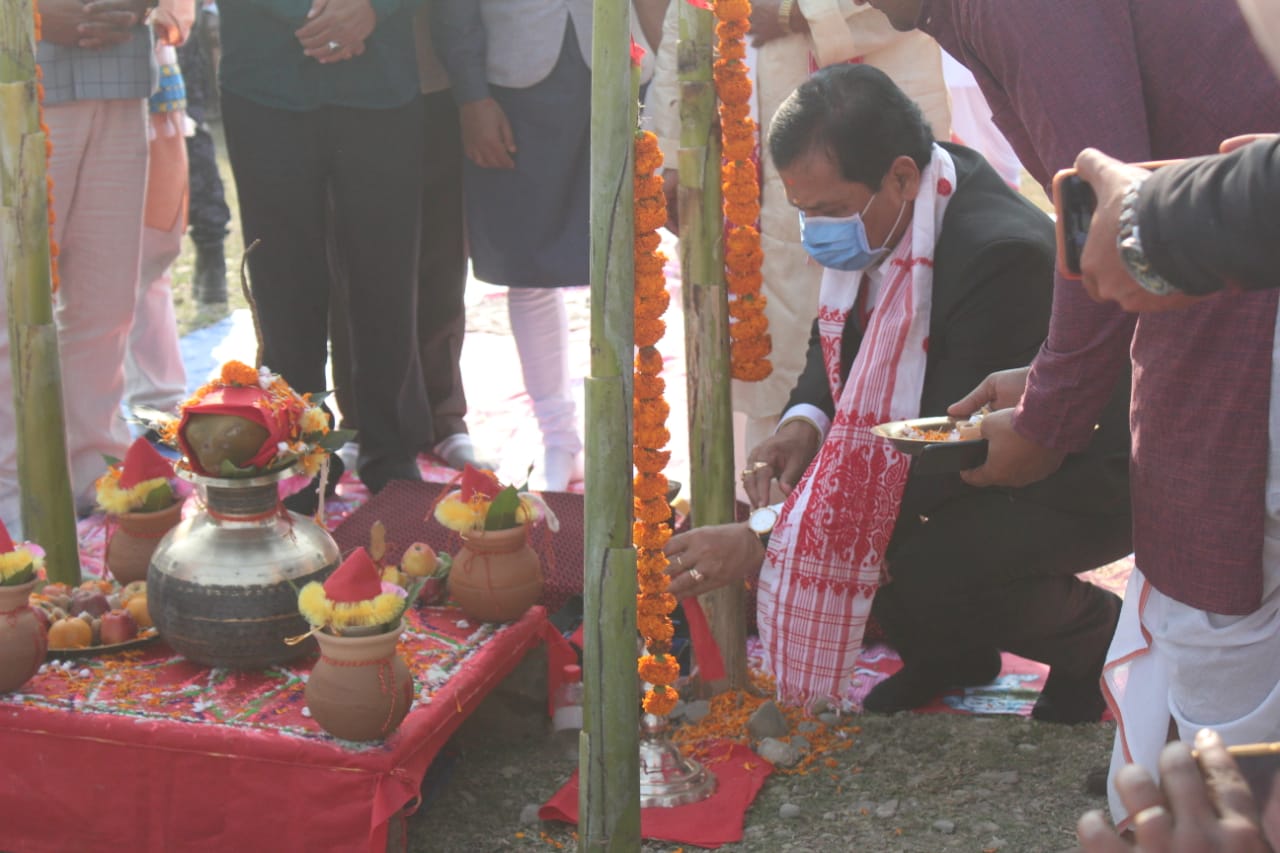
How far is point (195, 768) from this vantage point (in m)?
2.68

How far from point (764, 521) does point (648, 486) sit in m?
0.46

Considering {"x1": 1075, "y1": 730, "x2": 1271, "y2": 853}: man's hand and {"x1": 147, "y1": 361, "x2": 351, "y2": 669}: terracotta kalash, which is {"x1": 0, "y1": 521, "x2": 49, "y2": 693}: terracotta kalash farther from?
{"x1": 1075, "y1": 730, "x2": 1271, "y2": 853}: man's hand

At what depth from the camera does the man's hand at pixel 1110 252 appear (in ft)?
5.68

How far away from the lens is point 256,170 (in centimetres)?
438

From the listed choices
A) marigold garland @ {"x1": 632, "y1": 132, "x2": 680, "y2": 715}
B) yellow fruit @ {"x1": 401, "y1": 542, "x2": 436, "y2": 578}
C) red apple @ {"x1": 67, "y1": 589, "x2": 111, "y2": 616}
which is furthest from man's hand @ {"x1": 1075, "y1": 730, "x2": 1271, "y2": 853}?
red apple @ {"x1": 67, "y1": 589, "x2": 111, "y2": 616}

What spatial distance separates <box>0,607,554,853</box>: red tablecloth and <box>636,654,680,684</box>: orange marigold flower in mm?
371

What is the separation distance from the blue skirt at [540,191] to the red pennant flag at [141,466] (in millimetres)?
1694

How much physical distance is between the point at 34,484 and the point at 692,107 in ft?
5.73

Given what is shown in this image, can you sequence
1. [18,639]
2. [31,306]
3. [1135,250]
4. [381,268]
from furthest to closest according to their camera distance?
[381,268], [31,306], [18,639], [1135,250]

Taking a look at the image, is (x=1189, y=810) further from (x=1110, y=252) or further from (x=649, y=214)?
(x=649, y=214)

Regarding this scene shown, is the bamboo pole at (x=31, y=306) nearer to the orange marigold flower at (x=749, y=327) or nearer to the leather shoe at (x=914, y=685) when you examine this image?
the orange marigold flower at (x=749, y=327)

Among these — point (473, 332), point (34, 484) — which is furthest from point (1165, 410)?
point (473, 332)

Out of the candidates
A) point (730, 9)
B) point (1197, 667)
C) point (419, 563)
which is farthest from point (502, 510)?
point (1197, 667)

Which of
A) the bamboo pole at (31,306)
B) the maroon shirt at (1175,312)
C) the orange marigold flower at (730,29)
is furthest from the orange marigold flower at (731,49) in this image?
the bamboo pole at (31,306)
